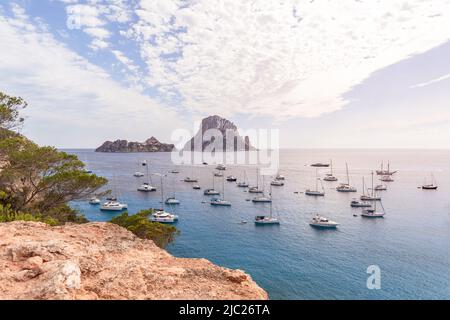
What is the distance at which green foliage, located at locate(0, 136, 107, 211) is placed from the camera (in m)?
19.3

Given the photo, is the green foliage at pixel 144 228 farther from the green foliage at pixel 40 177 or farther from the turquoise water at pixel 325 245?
the turquoise water at pixel 325 245

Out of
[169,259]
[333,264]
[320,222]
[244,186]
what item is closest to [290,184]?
[244,186]

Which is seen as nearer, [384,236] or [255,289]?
[255,289]

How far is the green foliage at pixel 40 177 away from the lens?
19.3 meters

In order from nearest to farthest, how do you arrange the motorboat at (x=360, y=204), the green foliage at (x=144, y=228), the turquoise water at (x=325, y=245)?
1. the green foliage at (x=144, y=228)
2. the turquoise water at (x=325, y=245)
3. the motorboat at (x=360, y=204)

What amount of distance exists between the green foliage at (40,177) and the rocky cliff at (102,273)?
12.0 metres

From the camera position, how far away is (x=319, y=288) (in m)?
25.5

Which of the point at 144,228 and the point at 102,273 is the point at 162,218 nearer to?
the point at 144,228

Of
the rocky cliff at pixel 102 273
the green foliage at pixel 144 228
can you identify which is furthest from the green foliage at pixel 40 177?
the rocky cliff at pixel 102 273

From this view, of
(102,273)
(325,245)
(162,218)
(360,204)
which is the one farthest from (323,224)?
(102,273)

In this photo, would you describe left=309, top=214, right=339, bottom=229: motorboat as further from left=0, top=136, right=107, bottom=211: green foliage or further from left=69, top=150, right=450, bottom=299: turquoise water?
left=0, top=136, right=107, bottom=211: green foliage

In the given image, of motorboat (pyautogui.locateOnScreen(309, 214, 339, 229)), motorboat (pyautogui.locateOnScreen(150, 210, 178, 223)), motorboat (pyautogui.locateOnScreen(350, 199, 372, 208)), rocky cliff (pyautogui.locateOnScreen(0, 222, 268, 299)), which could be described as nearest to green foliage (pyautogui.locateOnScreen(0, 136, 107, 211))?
rocky cliff (pyautogui.locateOnScreen(0, 222, 268, 299))
